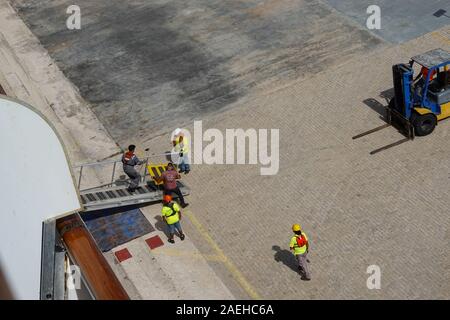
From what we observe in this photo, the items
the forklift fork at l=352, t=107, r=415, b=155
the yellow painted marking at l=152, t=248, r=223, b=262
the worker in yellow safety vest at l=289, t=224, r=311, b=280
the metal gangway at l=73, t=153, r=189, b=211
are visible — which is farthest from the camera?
the forklift fork at l=352, t=107, r=415, b=155

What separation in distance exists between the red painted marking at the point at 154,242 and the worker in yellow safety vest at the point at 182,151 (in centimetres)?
307

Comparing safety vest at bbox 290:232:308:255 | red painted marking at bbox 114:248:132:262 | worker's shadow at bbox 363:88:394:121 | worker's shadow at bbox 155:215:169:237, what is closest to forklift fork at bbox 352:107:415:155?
worker's shadow at bbox 363:88:394:121

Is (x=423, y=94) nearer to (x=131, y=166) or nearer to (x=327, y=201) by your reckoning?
(x=327, y=201)

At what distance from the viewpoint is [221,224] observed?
1877cm

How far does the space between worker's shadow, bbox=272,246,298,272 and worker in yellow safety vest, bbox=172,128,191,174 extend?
462 cm

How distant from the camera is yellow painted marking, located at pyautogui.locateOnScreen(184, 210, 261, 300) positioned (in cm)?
1666

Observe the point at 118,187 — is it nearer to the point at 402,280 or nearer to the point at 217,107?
the point at 217,107

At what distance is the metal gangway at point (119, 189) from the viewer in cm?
1905

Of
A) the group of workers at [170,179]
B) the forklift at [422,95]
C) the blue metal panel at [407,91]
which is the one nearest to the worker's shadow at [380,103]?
the forklift at [422,95]

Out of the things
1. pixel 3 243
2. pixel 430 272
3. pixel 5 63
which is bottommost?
pixel 430 272

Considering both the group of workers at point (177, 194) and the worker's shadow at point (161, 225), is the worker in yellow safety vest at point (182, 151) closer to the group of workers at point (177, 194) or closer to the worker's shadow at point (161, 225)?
the group of workers at point (177, 194)

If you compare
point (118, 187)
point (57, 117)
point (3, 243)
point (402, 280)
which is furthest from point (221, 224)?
point (57, 117)

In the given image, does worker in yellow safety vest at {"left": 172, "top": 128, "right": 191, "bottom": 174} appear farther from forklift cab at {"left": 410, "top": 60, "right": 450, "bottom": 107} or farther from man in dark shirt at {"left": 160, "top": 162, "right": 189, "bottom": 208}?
forklift cab at {"left": 410, "top": 60, "right": 450, "bottom": 107}
